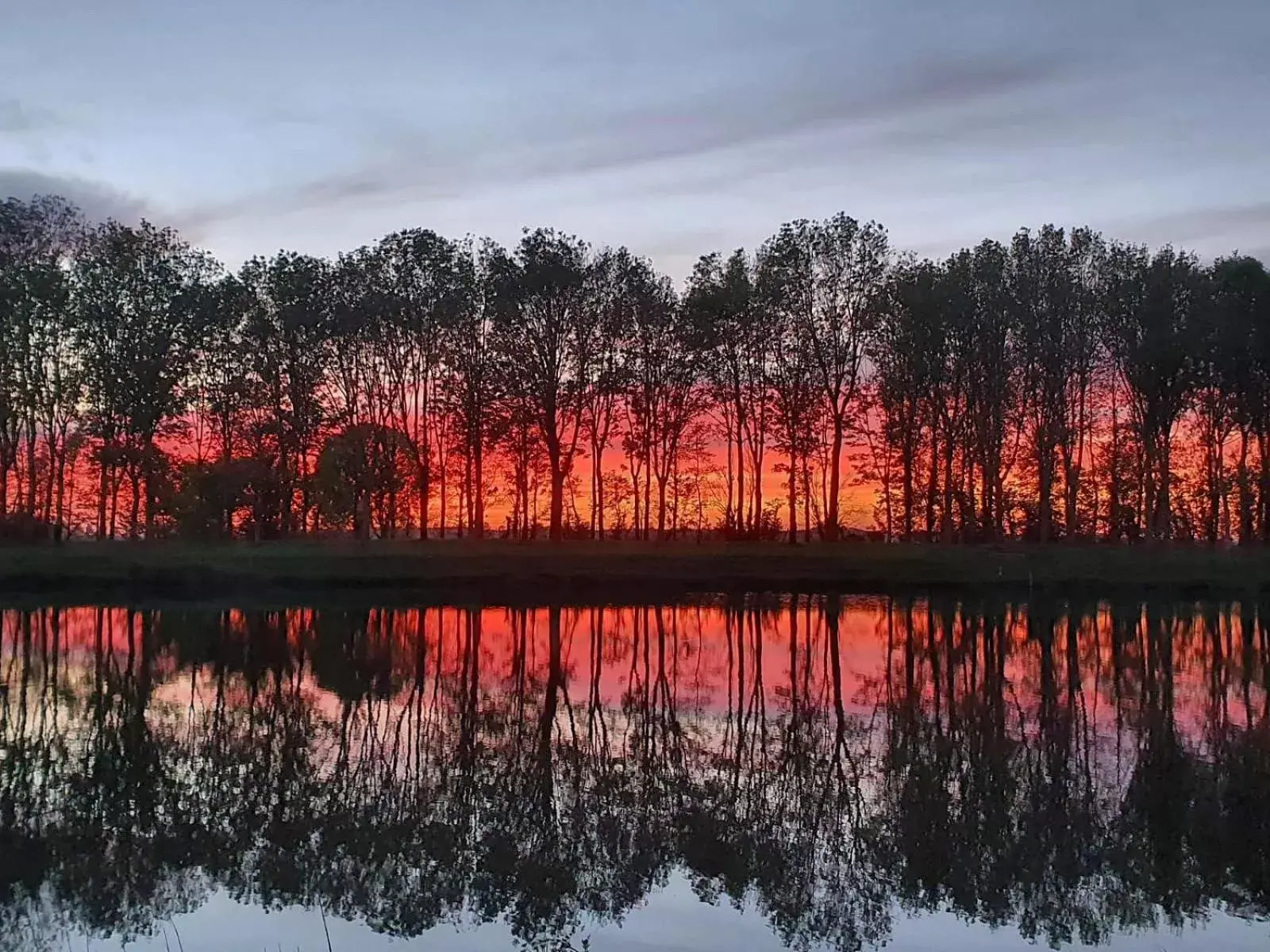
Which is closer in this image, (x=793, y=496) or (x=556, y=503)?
(x=556, y=503)

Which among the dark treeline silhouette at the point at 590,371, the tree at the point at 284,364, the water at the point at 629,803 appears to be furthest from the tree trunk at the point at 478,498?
the water at the point at 629,803

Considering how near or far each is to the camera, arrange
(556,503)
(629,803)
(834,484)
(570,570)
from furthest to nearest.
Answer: (834,484) → (556,503) → (570,570) → (629,803)

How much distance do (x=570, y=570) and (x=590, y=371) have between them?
12651 millimetres

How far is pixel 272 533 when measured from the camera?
59031 millimetres

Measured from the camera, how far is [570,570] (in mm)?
48250

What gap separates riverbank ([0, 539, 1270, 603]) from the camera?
44.0 metres

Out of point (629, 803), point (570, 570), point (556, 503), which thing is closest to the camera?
point (629, 803)

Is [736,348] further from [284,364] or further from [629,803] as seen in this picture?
[629,803]

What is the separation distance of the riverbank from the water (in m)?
18.8

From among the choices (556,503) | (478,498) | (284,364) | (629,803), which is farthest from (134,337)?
(629,803)

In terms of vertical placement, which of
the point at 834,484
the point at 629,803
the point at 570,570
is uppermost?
the point at 834,484

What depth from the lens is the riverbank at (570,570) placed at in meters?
44.0

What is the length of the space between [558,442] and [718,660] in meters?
30.9

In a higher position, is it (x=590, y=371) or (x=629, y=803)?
(x=590, y=371)
